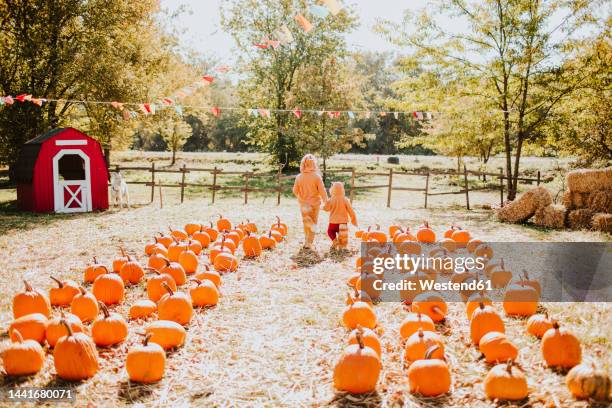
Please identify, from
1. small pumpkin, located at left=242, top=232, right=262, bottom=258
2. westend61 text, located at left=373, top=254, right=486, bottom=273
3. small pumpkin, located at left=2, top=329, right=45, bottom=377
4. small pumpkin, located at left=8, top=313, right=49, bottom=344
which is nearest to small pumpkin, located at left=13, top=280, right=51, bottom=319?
small pumpkin, located at left=8, top=313, right=49, bottom=344

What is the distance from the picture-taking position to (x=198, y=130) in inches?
2394

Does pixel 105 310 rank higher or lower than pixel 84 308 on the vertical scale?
higher

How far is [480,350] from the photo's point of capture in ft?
12.9

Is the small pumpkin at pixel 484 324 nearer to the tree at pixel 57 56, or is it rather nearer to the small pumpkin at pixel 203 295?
the small pumpkin at pixel 203 295

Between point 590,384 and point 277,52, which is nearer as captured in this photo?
point 590,384

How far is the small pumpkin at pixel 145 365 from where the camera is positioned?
138 inches

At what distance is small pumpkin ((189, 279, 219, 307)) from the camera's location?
5.29 metres

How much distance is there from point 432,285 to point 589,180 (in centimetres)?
765

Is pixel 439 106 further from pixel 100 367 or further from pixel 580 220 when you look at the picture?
pixel 100 367

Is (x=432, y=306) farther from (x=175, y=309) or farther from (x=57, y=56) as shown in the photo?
(x=57, y=56)

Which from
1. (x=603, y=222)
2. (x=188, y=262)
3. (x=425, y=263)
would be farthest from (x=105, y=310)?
(x=603, y=222)

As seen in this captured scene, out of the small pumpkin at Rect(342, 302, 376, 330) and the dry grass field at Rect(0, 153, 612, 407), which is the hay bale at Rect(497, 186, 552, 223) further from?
the small pumpkin at Rect(342, 302, 376, 330)

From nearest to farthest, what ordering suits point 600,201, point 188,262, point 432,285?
1. point 432,285
2. point 188,262
3. point 600,201

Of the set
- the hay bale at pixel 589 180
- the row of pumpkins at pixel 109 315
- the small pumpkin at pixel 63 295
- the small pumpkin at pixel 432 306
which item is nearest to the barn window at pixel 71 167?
the row of pumpkins at pixel 109 315
